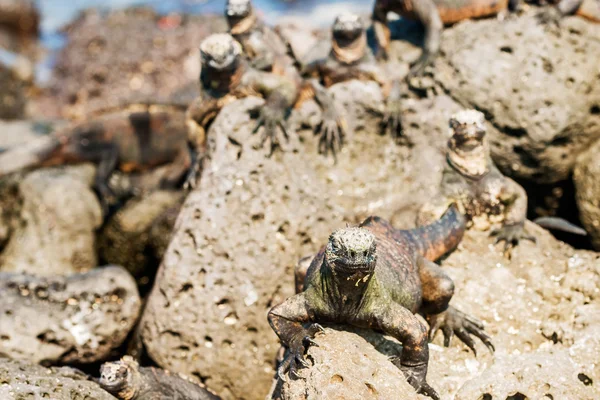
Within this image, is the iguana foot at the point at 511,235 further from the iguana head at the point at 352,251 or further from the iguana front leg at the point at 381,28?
the iguana front leg at the point at 381,28

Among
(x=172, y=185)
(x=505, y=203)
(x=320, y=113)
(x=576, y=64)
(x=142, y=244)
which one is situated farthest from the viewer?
(x=172, y=185)

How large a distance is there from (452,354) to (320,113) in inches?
92.0

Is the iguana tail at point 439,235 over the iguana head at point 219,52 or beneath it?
beneath

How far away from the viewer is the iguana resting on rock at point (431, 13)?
6586 mm

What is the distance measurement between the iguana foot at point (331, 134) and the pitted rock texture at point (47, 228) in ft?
9.84

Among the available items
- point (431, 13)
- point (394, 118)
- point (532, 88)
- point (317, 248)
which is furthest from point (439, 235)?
point (431, 13)

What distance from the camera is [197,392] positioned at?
4.77 m

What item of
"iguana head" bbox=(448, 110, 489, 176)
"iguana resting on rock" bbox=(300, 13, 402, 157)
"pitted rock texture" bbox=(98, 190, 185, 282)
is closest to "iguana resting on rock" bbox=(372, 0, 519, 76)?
"iguana resting on rock" bbox=(300, 13, 402, 157)

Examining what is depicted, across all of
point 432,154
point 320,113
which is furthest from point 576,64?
point 320,113

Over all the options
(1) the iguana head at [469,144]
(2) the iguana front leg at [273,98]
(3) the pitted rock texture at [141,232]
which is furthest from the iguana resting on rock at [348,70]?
(3) the pitted rock texture at [141,232]

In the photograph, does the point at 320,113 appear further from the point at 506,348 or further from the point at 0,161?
the point at 0,161

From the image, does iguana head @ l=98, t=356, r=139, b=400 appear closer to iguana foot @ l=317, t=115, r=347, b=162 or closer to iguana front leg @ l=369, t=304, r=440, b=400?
iguana front leg @ l=369, t=304, r=440, b=400

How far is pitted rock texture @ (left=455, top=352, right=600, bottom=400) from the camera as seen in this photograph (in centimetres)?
388

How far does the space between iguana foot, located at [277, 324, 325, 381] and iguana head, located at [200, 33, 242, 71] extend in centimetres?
261
